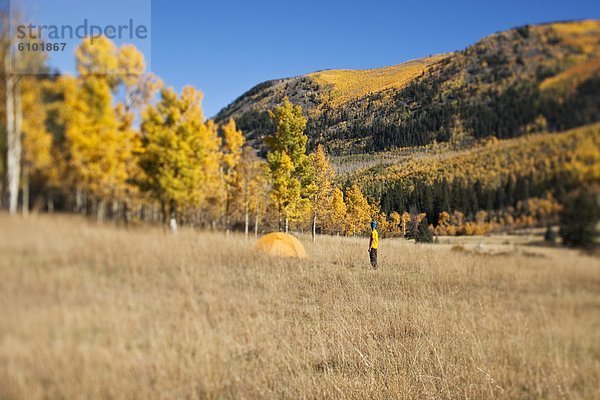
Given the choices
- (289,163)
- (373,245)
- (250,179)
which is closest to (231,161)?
(250,179)

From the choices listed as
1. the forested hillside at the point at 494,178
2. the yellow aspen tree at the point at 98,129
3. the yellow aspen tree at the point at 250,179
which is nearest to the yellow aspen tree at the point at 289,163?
the yellow aspen tree at the point at 250,179

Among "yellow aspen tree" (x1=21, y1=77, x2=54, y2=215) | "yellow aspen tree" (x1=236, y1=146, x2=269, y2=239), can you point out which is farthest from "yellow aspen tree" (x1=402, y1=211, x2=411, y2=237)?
"yellow aspen tree" (x1=21, y1=77, x2=54, y2=215)

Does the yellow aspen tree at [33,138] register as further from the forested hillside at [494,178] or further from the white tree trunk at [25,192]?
the forested hillside at [494,178]

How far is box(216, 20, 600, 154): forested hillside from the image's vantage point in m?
2.41

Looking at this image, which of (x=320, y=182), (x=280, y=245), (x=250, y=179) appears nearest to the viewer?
(x=250, y=179)

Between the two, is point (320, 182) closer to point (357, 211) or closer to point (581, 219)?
point (357, 211)

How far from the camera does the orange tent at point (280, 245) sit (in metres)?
4.82

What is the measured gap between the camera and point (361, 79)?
5578 millimetres

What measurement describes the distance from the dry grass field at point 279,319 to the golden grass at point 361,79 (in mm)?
2345

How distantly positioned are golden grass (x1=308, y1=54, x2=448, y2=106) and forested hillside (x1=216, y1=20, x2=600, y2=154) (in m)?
0.02

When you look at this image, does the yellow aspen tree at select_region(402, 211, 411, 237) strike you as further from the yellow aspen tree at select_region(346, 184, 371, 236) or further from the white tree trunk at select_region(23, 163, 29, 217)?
the white tree trunk at select_region(23, 163, 29, 217)

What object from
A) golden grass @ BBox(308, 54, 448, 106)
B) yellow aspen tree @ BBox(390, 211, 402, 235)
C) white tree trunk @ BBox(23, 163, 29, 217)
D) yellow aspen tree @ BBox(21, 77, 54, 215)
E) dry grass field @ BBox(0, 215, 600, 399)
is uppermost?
golden grass @ BBox(308, 54, 448, 106)

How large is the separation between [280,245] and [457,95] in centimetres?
312

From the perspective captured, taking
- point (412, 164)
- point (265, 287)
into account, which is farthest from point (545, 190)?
point (265, 287)
